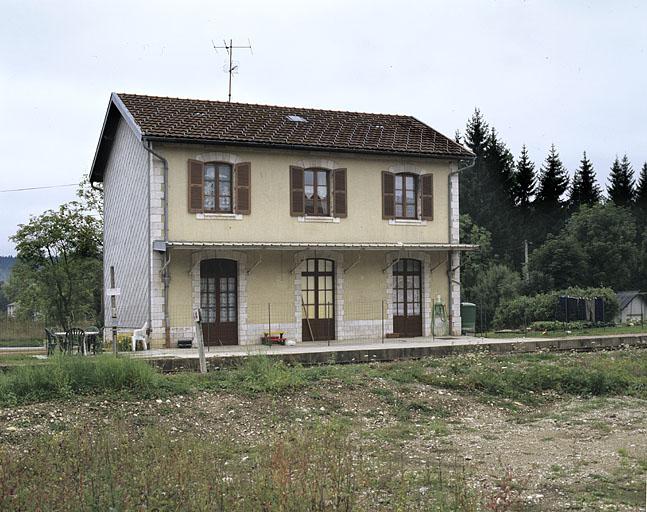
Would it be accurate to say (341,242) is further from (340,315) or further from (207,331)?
(207,331)

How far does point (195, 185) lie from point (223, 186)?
2.38 feet

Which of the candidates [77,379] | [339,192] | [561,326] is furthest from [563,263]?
[77,379]

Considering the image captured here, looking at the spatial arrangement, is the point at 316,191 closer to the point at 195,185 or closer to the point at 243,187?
Result: the point at 243,187

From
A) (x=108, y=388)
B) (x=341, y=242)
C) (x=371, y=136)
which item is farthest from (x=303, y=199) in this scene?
(x=108, y=388)

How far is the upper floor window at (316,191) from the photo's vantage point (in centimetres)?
2030

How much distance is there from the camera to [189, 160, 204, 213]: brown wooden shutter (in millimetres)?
18922

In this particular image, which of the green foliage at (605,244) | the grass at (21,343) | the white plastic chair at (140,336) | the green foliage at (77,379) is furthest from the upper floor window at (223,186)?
the green foliage at (605,244)

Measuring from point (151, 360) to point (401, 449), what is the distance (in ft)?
19.4

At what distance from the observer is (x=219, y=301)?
1933cm

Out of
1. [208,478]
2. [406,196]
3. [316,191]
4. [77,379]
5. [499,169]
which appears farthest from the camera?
[499,169]

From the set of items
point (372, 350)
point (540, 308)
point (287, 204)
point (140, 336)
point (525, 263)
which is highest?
point (287, 204)

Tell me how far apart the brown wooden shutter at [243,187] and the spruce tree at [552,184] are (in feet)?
100

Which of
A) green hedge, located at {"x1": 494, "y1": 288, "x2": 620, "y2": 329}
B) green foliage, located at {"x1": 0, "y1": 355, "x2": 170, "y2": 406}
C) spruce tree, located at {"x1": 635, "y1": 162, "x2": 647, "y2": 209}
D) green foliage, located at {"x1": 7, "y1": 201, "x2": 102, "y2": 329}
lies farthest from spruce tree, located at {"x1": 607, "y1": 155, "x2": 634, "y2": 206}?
green foliage, located at {"x1": 0, "y1": 355, "x2": 170, "y2": 406}

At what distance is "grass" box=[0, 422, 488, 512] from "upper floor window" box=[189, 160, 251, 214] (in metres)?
10.9
